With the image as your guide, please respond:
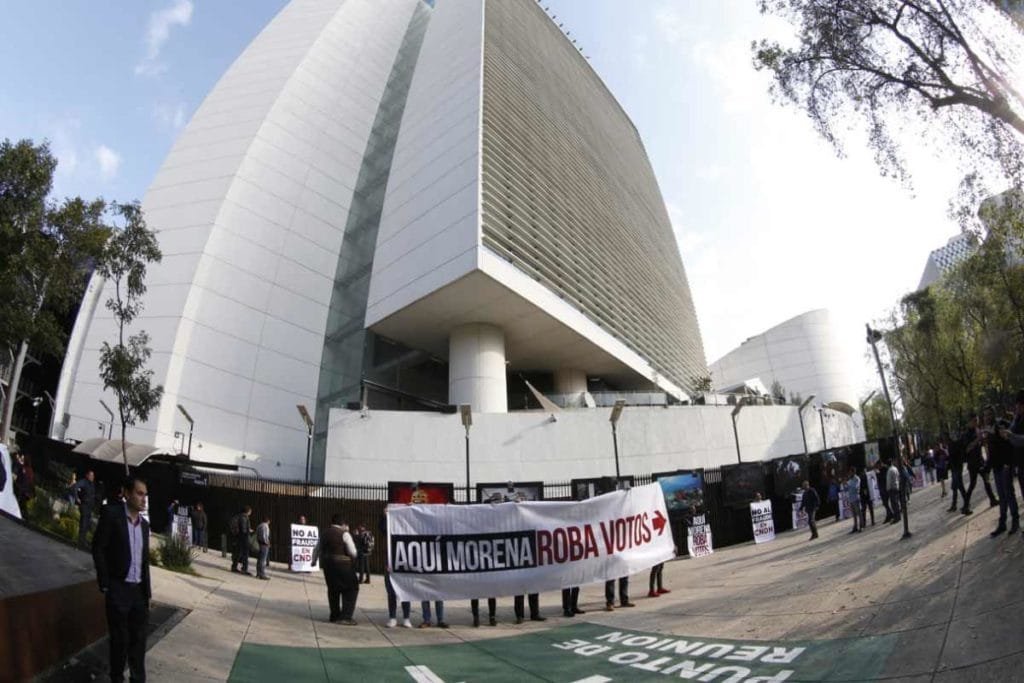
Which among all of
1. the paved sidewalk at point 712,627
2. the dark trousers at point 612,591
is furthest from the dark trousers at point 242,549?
the dark trousers at point 612,591

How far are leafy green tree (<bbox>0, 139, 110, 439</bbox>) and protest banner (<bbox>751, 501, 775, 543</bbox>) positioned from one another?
75.1ft

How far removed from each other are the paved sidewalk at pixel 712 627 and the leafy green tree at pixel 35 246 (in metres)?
11.7

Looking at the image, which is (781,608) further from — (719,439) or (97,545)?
(719,439)

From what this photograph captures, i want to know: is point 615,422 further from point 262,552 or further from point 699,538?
point 262,552

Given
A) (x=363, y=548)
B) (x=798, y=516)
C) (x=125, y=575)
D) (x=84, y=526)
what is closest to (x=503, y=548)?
(x=125, y=575)

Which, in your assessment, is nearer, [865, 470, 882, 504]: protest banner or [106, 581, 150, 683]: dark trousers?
[106, 581, 150, 683]: dark trousers

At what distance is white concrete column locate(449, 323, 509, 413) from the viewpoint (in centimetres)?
2864

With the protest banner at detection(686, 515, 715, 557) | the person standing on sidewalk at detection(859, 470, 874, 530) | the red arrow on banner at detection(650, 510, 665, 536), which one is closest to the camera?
the red arrow on banner at detection(650, 510, 665, 536)

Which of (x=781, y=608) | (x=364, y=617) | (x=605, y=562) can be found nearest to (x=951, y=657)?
(x=781, y=608)

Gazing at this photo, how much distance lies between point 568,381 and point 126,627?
32208 millimetres

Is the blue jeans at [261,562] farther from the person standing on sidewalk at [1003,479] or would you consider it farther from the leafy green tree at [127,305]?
the person standing on sidewalk at [1003,479]

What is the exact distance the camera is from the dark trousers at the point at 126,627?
4.73 m

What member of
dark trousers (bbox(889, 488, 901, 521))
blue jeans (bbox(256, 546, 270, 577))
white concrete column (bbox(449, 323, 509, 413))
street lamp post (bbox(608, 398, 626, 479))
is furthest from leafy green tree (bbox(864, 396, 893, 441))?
blue jeans (bbox(256, 546, 270, 577))

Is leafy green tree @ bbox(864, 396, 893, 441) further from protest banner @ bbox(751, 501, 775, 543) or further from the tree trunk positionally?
the tree trunk
